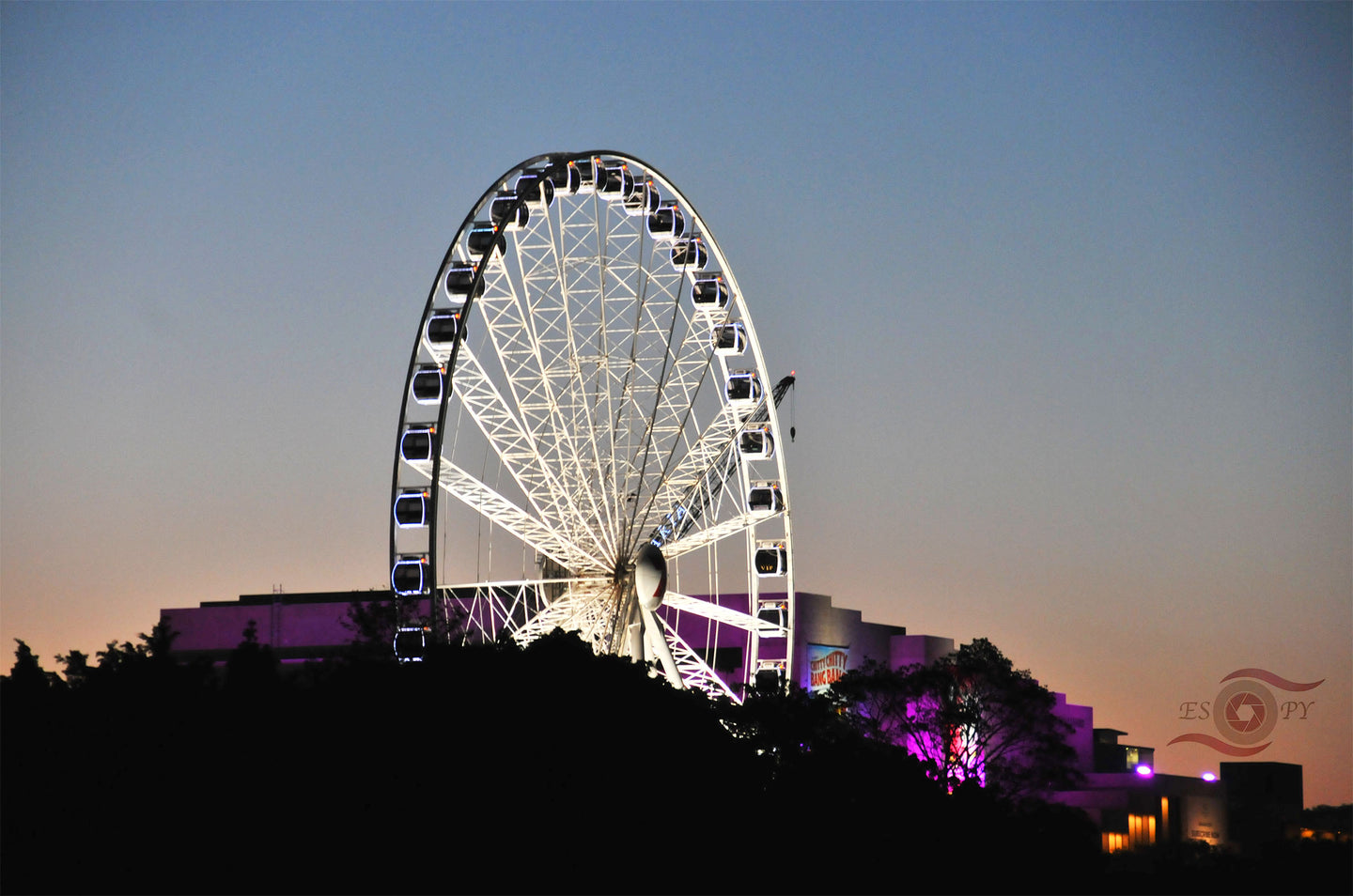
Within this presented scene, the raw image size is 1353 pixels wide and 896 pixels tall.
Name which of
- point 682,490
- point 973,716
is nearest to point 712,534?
point 682,490

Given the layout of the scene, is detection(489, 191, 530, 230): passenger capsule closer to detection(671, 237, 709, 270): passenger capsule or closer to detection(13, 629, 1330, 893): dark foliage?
detection(671, 237, 709, 270): passenger capsule

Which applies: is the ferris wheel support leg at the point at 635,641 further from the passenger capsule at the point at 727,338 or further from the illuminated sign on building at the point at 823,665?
the illuminated sign on building at the point at 823,665

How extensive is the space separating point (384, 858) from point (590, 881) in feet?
14.3

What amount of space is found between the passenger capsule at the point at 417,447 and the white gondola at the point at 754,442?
1443cm

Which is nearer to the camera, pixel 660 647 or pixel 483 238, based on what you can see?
pixel 483 238

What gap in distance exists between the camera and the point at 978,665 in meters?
94.8

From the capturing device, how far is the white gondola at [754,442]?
190ft

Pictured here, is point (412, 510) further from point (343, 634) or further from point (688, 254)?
point (343, 634)

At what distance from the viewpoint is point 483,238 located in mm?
48531

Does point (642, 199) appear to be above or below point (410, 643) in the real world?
above

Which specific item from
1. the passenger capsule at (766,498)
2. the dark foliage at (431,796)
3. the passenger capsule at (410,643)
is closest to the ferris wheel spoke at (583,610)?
the dark foliage at (431,796)

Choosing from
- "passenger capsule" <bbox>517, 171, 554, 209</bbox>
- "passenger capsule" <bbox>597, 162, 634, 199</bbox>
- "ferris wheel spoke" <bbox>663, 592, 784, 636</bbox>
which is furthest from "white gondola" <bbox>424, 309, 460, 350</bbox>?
"ferris wheel spoke" <bbox>663, 592, 784, 636</bbox>

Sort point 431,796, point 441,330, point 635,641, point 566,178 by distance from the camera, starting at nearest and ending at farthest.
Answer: point 431,796
point 441,330
point 635,641
point 566,178

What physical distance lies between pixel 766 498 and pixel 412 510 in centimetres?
1550
